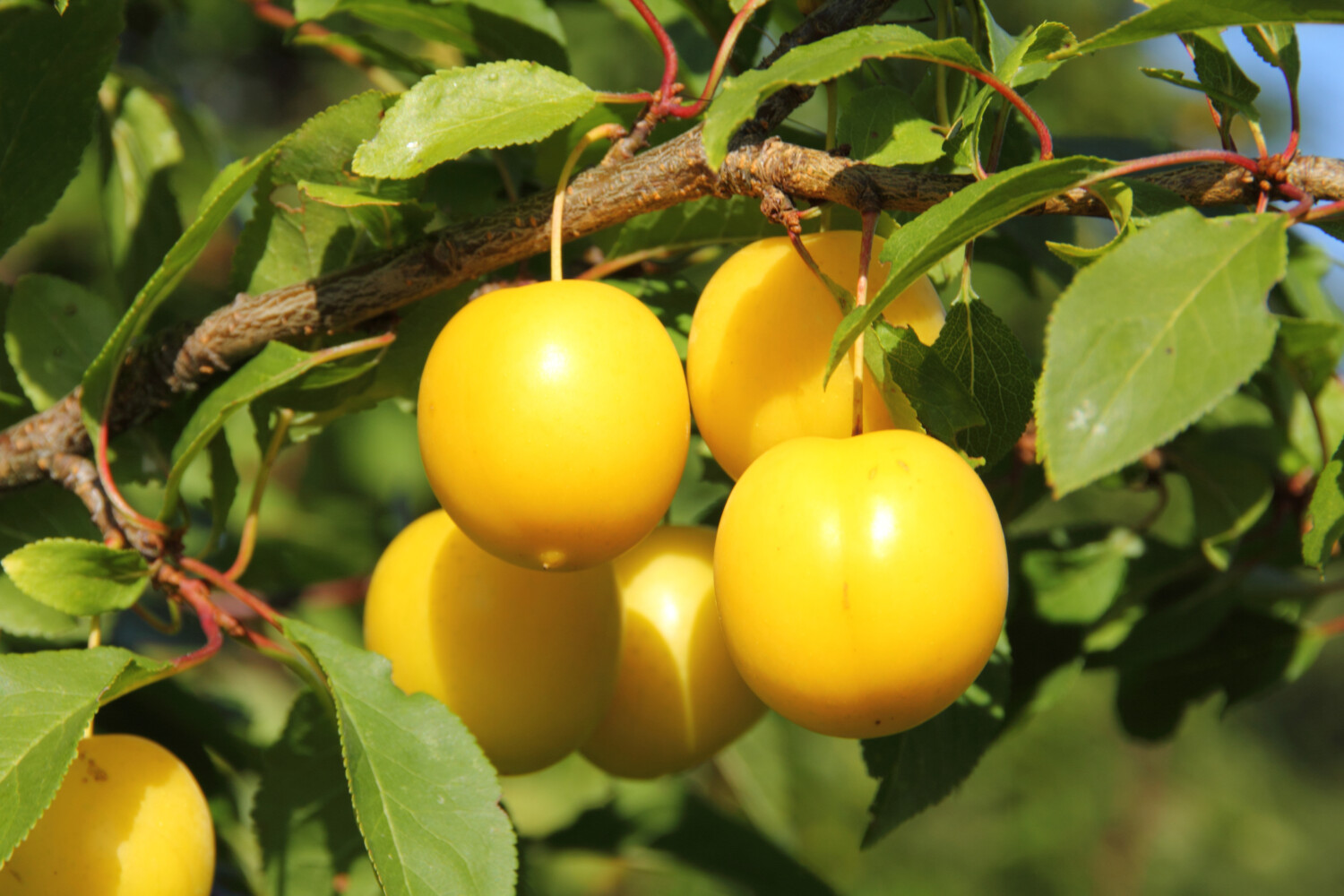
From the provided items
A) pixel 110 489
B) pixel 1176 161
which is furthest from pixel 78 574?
pixel 1176 161

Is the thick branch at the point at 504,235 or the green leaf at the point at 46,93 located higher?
the green leaf at the point at 46,93

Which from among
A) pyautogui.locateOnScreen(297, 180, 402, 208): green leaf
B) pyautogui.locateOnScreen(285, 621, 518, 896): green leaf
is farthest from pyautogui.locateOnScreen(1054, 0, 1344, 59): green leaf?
pyautogui.locateOnScreen(285, 621, 518, 896): green leaf

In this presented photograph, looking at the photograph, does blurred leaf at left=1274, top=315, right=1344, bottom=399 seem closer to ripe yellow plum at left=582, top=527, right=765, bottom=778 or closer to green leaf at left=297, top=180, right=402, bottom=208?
ripe yellow plum at left=582, top=527, right=765, bottom=778

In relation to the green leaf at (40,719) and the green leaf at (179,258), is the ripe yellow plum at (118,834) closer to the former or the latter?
the green leaf at (40,719)

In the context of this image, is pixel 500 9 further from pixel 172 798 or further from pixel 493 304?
pixel 172 798

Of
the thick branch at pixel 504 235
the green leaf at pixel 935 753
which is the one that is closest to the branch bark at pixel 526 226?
the thick branch at pixel 504 235

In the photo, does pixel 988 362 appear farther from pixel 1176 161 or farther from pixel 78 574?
pixel 78 574
